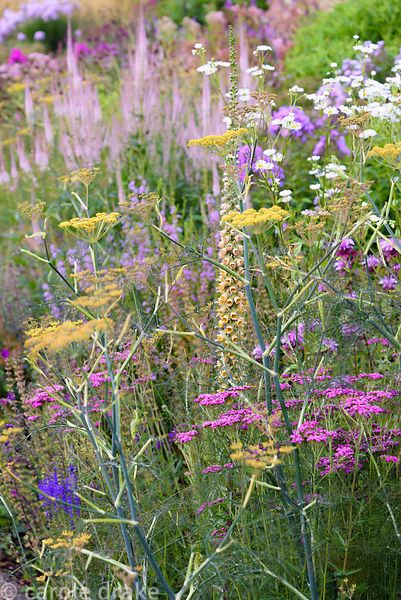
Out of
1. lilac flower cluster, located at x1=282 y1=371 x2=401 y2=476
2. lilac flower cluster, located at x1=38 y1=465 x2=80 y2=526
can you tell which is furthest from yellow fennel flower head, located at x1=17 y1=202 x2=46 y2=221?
lilac flower cluster, located at x1=38 y1=465 x2=80 y2=526

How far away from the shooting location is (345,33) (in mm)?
9734

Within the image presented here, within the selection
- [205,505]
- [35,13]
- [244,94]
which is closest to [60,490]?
[205,505]

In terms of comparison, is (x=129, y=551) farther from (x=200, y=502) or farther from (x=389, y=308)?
(x=389, y=308)

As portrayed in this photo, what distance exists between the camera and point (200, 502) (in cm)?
304

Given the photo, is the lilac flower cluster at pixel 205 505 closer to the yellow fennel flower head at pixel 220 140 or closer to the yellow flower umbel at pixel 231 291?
the yellow flower umbel at pixel 231 291

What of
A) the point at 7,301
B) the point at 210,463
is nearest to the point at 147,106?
the point at 7,301

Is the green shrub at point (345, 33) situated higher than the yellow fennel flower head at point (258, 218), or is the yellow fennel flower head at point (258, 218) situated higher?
the yellow fennel flower head at point (258, 218)

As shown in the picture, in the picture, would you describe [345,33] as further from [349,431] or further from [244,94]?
[349,431]

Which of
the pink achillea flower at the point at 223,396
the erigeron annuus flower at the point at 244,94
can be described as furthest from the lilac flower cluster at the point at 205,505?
the erigeron annuus flower at the point at 244,94

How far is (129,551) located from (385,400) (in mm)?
1085

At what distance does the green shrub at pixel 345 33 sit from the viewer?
30.2 feet

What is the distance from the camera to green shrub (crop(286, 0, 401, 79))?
920 cm

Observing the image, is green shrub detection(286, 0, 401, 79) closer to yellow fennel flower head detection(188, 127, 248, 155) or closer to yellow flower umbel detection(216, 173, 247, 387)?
yellow flower umbel detection(216, 173, 247, 387)

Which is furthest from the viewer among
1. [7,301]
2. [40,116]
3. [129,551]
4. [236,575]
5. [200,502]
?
[40,116]
